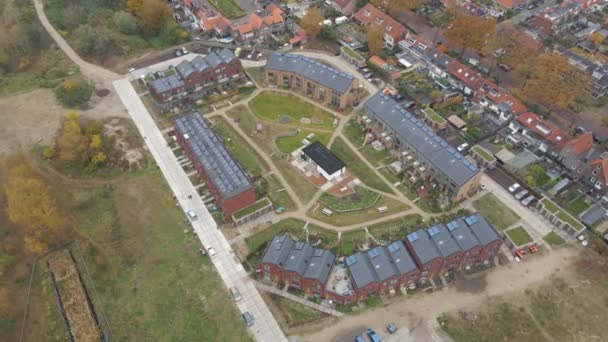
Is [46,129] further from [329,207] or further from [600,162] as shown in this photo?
[600,162]

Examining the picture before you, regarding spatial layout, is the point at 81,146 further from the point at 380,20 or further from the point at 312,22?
the point at 380,20

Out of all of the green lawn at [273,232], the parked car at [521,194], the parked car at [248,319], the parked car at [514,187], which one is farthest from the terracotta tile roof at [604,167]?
the parked car at [248,319]

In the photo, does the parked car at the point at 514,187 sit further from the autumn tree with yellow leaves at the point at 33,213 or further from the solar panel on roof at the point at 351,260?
the autumn tree with yellow leaves at the point at 33,213

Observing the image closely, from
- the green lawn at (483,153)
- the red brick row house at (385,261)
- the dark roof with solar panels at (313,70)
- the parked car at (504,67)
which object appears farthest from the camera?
the parked car at (504,67)

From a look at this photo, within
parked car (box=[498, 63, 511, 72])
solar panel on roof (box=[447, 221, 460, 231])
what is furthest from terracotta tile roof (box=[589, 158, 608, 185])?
parked car (box=[498, 63, 511, 72])

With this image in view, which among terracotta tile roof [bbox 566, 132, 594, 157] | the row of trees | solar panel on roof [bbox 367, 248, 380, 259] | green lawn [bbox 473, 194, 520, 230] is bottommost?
the row of trees

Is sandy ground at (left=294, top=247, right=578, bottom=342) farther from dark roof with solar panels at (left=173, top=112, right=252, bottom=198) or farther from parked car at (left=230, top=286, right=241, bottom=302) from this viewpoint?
dark roof with solar panels at (left=173, top=112, right=252, bottom=198)

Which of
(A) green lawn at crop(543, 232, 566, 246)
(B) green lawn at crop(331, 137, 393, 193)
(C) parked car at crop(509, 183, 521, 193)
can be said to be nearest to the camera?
(A) green lawn at crop(543, 232, 566, 246)
